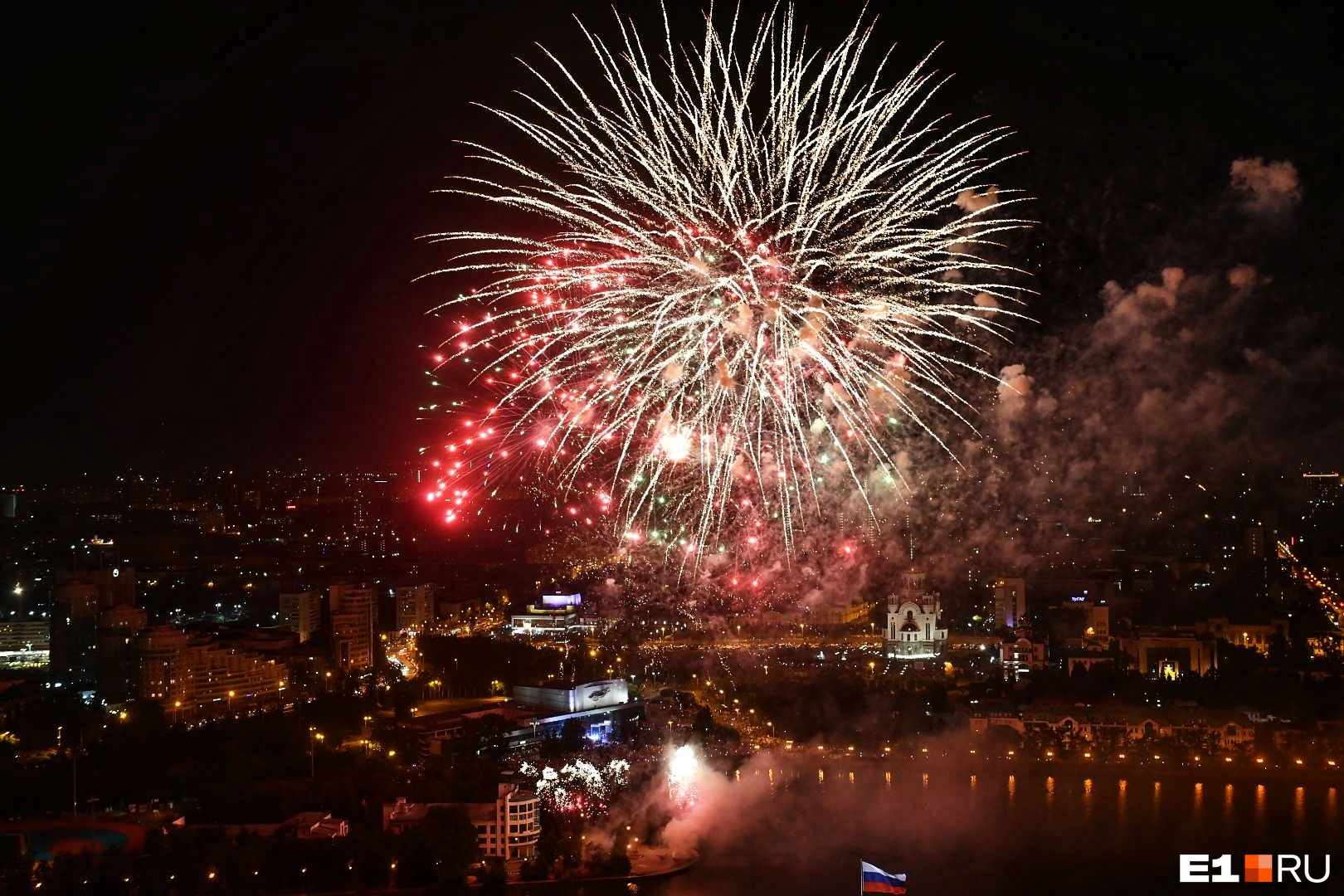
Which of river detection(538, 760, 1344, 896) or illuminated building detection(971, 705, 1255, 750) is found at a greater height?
illuminated building detection(971, 705, 1255, 750)

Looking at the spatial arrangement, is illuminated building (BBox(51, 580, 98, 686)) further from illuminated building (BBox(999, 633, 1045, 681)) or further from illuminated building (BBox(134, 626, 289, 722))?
illuminated building (BBox(999, 633, 1045, 681))

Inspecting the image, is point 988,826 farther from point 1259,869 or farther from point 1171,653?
point 1171,653

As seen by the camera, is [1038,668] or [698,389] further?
[1038,668]

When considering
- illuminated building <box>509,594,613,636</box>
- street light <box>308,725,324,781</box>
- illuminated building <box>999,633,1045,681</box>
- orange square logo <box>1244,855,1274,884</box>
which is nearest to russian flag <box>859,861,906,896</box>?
orange square logo <box>1244,855,1274,884</box>

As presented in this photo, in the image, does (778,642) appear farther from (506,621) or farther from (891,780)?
(506,621)

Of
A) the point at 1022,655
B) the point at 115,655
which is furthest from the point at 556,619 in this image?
the point at 1022,655

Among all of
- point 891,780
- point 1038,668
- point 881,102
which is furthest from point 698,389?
point 1038,668
